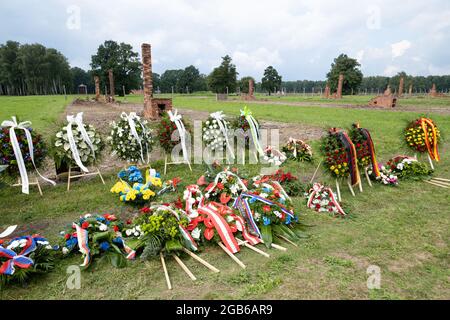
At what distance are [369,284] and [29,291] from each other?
3684 millimetres

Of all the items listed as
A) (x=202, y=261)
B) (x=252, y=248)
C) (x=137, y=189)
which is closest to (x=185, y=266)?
(x=202, y=261)

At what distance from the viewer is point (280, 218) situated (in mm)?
4270

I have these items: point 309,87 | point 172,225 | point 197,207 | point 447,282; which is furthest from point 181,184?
point 309,87

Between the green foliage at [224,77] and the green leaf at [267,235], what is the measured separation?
59.6 metres

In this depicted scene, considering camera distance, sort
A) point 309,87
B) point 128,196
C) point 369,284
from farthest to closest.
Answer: point 309,87 → point 128,196 → point 369,284

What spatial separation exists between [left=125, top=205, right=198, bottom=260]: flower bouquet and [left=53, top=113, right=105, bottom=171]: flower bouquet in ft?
9.78

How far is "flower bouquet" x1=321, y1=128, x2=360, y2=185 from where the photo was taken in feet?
18.7

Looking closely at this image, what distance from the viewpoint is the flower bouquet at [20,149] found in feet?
18.4

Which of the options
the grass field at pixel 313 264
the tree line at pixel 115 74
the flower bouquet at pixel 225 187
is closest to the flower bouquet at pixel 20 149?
the grass field at pixel 313 264

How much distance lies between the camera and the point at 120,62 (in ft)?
211

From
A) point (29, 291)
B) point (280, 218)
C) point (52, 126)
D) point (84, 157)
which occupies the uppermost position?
point (52, 126)

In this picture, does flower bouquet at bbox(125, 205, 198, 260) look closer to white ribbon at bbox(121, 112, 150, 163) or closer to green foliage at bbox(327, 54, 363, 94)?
white ribbon at bbox(121, 112, 150, 163)

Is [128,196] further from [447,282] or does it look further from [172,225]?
[447,282]

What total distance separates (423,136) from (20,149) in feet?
30.3
